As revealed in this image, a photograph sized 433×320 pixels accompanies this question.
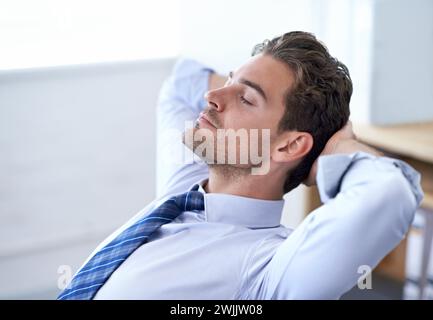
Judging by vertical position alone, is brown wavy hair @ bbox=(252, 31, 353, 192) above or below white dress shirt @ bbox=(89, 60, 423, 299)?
above

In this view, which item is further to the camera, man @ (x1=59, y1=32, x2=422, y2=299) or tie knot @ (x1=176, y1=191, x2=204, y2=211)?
tie knot @ (x1=176, y1=191, x2=204, y2=211)

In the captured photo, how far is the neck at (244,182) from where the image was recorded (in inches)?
49.2

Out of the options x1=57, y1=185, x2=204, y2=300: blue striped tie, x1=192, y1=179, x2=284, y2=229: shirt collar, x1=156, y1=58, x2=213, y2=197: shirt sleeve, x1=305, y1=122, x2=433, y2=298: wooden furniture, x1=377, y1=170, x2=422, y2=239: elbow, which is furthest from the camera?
x1=305, y1=122, x2=433, y2=298: wooden furniture

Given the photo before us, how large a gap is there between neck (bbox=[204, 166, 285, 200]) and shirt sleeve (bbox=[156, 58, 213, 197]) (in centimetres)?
18

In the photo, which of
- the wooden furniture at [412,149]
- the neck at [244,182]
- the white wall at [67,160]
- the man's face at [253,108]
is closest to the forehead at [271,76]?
the man's face at [253,108]

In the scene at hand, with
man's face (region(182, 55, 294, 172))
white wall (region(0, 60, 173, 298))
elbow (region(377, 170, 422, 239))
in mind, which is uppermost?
man's face (region(182, 55, 294, 172))

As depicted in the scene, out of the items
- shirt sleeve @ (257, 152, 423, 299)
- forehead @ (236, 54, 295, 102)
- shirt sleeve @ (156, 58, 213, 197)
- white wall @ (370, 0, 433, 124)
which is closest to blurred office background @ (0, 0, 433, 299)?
white wall @ (370, 0, 433, 124)

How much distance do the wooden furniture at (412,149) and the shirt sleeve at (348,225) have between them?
104 cm

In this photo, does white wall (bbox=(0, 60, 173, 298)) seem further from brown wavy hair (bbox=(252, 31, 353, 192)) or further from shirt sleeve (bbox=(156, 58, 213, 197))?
brown wavy hair (bbox=(252, 31, 353, 192))

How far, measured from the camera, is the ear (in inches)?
47.4

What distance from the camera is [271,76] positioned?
4.01ft

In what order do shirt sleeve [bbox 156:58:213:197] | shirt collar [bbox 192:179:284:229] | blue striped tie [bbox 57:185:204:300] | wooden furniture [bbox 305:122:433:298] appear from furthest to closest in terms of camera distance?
wooden furniture [bbox 305:122:433:298] < shirt sleeve [bbox 156:58:213:197] < shirt collar [bbox 192:179:284:229] < blue striped tie [bbox 57:185:204:300]

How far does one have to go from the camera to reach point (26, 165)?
240cm

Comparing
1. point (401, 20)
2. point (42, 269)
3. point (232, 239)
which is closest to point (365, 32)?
point (401, 20)
